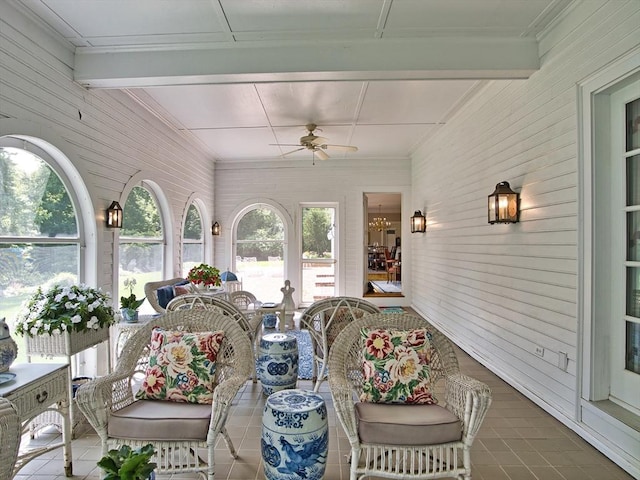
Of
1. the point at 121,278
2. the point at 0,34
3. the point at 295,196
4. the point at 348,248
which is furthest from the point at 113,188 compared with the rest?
the point at 348,248

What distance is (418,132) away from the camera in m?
5.90

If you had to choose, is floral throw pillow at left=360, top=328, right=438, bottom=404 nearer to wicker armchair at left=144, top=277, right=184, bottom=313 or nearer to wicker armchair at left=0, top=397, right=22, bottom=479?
wicker armchair at left=0, top=397, right=22, bottom=479

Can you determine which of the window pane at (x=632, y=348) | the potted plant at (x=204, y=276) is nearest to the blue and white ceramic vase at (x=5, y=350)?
the potted plant at (x=204, y=276)

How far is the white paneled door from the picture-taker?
2.33 meters

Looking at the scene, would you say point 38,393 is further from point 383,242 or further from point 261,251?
point 383,242

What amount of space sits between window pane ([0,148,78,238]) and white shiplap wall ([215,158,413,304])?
4432 millimetres

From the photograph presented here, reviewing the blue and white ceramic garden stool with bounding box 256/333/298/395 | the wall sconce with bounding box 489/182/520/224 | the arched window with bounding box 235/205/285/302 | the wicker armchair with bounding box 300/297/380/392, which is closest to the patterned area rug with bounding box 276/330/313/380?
the wicker armchair with bounding box 300/297/380/392

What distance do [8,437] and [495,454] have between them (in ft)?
8.69

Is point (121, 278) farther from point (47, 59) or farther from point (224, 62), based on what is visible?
point (224, 62)

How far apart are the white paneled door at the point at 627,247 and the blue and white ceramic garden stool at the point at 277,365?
2279 millimetres

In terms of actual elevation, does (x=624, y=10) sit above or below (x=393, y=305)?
above

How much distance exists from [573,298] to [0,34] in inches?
174

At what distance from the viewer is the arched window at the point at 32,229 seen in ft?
9.07

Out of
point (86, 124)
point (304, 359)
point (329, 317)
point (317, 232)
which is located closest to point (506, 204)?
point (329, 317)
